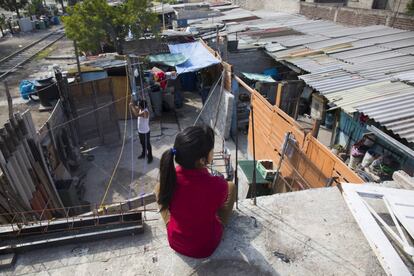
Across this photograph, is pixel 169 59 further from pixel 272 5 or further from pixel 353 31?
pixel 272 5

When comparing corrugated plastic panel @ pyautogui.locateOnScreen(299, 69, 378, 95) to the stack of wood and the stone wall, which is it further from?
the stack of wood

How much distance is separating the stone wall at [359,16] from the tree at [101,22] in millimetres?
9967

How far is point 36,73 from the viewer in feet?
→ 56.4

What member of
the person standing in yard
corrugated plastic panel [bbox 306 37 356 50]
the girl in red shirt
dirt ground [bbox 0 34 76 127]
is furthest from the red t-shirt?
corrugated plastic panel [bbox 306 37 356 50]

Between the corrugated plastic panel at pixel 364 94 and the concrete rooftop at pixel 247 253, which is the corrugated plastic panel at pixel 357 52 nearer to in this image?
the corrugated plastic panel at pixel 364 94

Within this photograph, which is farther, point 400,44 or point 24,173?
point 400,44

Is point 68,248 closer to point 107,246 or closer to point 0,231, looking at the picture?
point 107,246

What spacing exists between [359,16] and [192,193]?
49.1 feet

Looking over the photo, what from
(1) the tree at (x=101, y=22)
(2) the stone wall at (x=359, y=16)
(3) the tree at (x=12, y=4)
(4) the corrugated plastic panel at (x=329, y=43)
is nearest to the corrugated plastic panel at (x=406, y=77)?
(4) the corrugated plastic panel at (x=329, y=43)

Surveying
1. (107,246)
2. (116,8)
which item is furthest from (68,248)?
(116,8)

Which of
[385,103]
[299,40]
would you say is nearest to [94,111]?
[385,103]

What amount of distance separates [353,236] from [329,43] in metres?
10.2

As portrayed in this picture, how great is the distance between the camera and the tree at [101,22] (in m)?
14.4

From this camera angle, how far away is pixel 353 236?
8.30 ft
